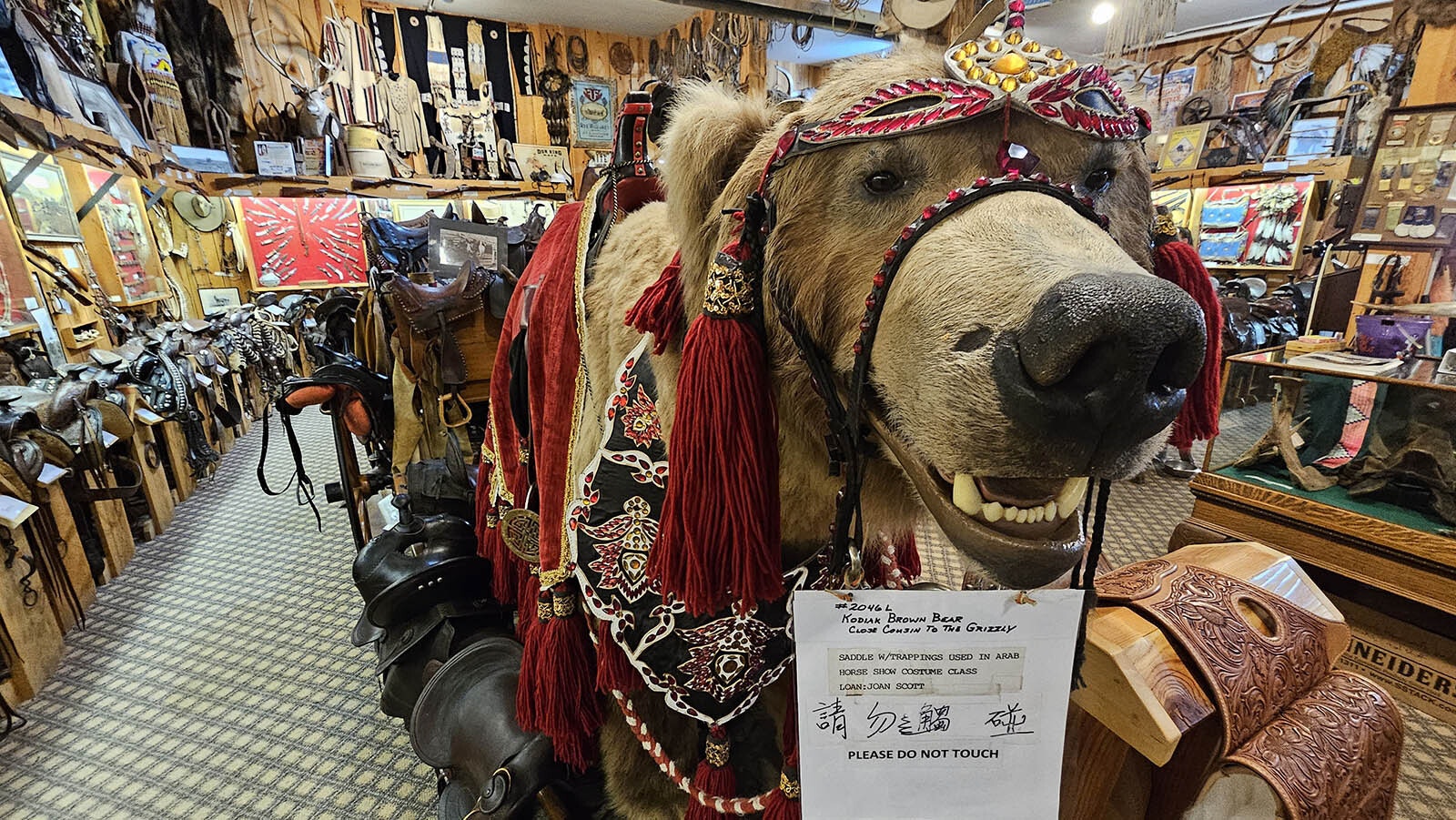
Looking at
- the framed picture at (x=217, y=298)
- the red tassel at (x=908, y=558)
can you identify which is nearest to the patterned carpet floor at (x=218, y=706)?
the red tassel at (x=908, y=558)

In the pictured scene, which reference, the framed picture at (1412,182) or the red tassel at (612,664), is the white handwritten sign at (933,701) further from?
the framed picture at (1412,182)

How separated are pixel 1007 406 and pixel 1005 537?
149 mm

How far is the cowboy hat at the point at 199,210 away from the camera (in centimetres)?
543

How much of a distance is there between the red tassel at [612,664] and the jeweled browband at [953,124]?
60 centimetres

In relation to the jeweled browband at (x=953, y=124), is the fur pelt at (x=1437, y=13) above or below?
above

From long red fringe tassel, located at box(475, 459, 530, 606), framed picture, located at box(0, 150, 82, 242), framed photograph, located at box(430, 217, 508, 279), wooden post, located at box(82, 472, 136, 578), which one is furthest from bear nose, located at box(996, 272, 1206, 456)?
framed picture, located at box(0, 150, 82, 242)

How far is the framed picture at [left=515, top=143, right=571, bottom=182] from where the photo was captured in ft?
26.0

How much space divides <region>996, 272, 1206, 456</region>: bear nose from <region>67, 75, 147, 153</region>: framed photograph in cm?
566

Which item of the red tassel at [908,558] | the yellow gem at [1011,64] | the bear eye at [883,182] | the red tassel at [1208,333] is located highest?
the yellow gem at [1011,64]

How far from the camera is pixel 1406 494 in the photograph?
226 centimetres

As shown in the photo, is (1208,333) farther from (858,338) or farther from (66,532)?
(66,532)

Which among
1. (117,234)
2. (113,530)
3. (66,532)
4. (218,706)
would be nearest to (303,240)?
(117,234)

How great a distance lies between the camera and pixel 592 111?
812cm

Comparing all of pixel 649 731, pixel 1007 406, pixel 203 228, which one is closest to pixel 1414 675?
pixel 649 731
